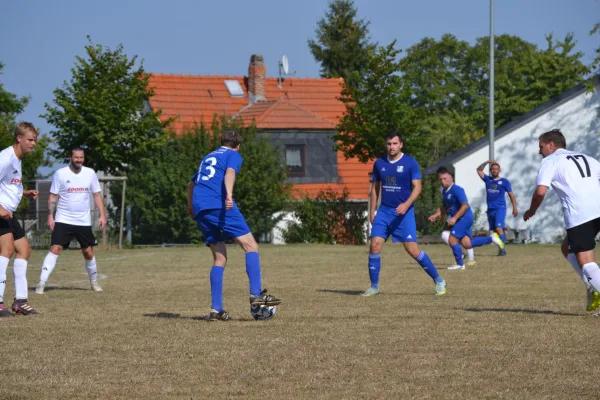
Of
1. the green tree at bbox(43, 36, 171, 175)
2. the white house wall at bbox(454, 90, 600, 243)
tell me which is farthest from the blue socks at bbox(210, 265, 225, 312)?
the white house wall at bbox(454, 90, 600, 243)

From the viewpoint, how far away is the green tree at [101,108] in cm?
3578

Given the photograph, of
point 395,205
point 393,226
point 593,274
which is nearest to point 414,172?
point 395,205

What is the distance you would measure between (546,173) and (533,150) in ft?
119

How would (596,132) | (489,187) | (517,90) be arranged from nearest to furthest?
1. (489,187)
2. (596,132)
3. (517,90)

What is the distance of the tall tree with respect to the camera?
263ft

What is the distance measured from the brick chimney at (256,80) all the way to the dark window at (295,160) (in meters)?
5.10

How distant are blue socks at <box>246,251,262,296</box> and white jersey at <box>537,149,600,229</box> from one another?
293 centimetres

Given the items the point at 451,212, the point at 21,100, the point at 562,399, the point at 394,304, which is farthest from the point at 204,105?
the point at 562,399

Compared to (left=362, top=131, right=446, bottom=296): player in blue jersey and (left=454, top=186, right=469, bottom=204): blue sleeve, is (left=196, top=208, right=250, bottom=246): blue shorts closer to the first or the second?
(left=362, top=131, right=446, bottom=296): player in blue jersey

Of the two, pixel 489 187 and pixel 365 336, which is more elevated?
pixel 489 187

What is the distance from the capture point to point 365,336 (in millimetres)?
9570

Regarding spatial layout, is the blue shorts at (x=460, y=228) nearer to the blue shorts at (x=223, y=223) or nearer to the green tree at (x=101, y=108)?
the blue shorts at (x=223, y=223)

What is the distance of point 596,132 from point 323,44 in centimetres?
3859

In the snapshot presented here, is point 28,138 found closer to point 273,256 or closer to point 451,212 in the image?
point 451,212
